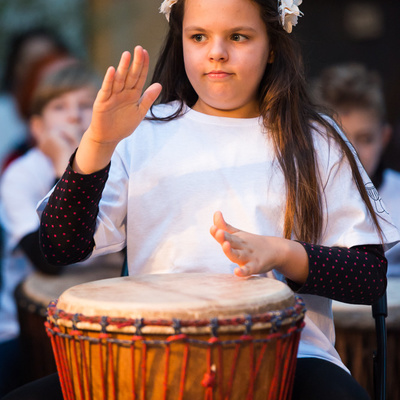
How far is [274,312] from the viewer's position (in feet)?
4.90

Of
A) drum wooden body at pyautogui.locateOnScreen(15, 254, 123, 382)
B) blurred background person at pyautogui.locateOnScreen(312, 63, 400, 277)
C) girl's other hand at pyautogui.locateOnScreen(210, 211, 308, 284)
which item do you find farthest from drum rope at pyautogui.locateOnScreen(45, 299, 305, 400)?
blurred background person at pyautogui.locateOnScreen(312, 63, 400, 277)

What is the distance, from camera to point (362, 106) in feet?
12.8

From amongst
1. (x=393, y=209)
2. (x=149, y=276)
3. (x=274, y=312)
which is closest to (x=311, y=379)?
(x=274, y=312)

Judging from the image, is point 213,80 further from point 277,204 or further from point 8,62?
point 8,62

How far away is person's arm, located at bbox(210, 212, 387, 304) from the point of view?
163cm

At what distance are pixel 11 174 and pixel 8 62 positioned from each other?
0.62 metres

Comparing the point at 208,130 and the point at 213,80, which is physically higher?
the point at 213,80

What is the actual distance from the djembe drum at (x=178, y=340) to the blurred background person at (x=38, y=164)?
1.88 metres

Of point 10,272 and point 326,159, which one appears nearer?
point 326,159

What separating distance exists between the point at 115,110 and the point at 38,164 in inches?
91.3

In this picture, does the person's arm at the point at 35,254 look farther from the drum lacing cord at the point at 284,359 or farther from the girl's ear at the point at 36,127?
the drum lacing cord at the point at 284,359

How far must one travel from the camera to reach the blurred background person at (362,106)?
385 cm

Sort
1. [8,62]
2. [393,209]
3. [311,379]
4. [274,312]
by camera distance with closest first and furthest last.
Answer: [274,312]
[311,379]
[393,209]
[8,62]

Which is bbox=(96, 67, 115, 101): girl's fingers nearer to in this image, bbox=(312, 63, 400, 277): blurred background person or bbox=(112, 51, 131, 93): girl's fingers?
bbox=(112, 51, 131, 93): girl's fingers
